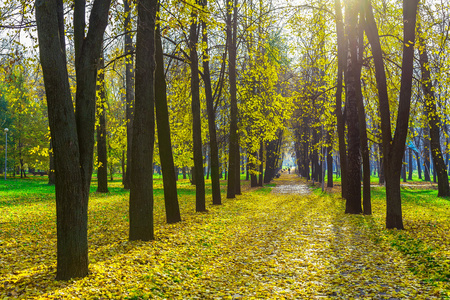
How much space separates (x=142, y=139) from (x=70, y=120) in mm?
2947

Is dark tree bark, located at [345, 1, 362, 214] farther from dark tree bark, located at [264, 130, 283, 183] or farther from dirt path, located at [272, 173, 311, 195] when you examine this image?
dark tree bark, located at [264, 130, 283, 183]

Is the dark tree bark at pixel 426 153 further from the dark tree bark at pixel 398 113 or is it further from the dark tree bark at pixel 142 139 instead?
the dark tree bark at pixel 142 139

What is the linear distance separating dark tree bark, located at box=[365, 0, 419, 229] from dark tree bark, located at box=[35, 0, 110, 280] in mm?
7286

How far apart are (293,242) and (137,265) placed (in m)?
4.07

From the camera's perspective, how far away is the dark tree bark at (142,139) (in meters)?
7.66

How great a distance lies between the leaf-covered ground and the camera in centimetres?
498

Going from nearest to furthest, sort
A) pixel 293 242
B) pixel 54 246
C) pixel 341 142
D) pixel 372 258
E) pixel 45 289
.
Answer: pixel 45 289, pixel 372 258, pixel 54 246, pixel 293 242, pixel 341 142

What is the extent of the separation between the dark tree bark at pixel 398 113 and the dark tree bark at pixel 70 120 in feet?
23.9

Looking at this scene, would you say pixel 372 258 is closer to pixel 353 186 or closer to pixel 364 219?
pixel 364 219

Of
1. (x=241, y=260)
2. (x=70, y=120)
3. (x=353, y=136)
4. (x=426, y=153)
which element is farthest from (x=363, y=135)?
(x=426, y=153)

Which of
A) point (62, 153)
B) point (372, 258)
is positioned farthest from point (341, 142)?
point (62, 153)

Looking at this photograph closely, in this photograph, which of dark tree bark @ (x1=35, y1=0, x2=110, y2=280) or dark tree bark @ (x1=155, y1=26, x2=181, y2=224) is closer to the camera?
dark tree bark @ (x1=35, y1=0, x2=110, y2=280)

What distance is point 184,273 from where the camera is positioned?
235 inches

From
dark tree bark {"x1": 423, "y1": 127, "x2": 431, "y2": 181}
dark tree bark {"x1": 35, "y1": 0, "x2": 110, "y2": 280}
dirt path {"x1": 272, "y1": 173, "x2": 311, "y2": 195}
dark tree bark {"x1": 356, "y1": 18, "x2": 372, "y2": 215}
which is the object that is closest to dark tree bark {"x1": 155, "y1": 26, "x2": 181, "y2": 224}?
dark tree bark {"x1": 35, "y1": 0, "x2": 110, "y2": 280}
